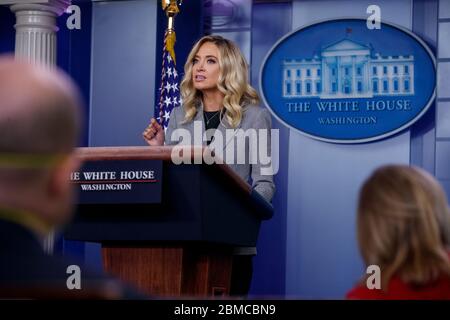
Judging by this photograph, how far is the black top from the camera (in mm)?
3884

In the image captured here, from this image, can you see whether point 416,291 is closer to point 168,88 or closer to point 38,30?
point 168,88

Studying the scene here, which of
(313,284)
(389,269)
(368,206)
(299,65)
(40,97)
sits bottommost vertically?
(313,284)

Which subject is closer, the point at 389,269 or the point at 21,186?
the point at 21,186

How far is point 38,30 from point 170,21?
3.17ft

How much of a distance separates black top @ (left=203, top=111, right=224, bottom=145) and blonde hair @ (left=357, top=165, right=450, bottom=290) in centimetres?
223

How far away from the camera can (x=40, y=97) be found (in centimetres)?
105

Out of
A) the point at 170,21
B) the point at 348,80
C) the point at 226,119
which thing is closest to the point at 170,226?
the point at 226,119

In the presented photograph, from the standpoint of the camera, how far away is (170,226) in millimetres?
2908

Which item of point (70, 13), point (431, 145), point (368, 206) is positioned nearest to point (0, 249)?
point (368, 206)

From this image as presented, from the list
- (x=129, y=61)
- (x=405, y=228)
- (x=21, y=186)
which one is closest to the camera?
Result: (x=21, y=186)

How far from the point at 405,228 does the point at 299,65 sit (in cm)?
423

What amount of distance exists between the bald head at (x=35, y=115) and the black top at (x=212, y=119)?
2.77m

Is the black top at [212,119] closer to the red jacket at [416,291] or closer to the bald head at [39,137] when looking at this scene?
the red jacket at [416,291]

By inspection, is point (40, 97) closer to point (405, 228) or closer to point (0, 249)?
point (0, 249)
